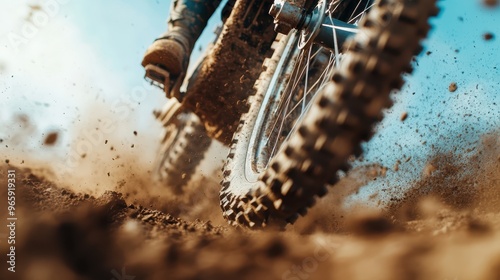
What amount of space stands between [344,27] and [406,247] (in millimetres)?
951

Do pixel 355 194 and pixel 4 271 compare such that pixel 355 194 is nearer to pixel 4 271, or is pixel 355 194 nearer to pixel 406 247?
pixel 406 247

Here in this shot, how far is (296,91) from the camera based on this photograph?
7.19 ft

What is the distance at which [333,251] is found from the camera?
0.96 metres

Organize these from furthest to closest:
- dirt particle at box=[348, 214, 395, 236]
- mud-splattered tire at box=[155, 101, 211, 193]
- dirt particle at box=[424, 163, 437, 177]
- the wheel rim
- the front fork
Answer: mud-splattered tire at box=[155, 101, 211, 193]
dirt particle at box=[424, 163, 437, 177]
the wheel rim
the front fork
dirt particle at box=[348, 214, 395, 236]

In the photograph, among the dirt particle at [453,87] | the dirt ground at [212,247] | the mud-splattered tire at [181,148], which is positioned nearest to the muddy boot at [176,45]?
the mud-splattered tire at [181,148]

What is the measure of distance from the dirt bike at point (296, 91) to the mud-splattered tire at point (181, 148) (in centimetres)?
104

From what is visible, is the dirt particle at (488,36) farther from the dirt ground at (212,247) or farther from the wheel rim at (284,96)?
the dirt ground at (212,247)

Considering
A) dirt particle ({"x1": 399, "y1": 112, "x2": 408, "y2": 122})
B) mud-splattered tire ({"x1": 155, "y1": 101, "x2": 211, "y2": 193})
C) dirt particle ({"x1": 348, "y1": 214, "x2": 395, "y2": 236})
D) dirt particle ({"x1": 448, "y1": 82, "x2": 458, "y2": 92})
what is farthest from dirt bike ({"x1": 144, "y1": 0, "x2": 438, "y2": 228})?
mud-splattered tire ({"x1": 155, "y1": 101, "x2": 211, "y2": 193})

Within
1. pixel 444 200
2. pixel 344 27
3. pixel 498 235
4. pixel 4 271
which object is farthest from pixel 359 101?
pixel 444 200

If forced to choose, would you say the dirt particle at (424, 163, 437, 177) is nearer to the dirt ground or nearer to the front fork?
the dirt ground

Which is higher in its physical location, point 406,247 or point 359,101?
A: point 359,101

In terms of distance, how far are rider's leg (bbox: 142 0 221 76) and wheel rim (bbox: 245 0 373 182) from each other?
3.07ft

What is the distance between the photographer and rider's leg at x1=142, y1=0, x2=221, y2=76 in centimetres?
271

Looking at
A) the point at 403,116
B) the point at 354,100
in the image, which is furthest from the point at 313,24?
the point at 403,116
